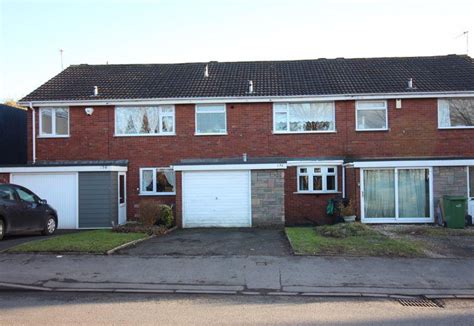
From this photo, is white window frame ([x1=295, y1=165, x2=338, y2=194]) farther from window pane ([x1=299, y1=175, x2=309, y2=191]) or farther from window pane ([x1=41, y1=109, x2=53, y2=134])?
window pane ([x1=41, y1=109, x2=53, y2=134])

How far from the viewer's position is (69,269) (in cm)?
917

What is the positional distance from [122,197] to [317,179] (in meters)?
7.54

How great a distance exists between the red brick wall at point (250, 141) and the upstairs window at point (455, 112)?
10.9 inches

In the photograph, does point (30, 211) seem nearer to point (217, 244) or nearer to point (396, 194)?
point (217, 244)

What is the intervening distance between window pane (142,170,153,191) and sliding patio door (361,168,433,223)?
814 cm

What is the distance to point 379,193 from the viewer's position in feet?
54.2

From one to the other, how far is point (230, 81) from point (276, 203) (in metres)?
6.58

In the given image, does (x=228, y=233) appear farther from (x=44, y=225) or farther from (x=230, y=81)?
(x=230, y=81)

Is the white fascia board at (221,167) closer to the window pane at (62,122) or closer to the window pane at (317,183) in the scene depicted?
the window pane at (317,183)

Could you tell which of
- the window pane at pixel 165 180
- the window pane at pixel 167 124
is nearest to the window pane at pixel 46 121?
the window pane at pixel 167 124

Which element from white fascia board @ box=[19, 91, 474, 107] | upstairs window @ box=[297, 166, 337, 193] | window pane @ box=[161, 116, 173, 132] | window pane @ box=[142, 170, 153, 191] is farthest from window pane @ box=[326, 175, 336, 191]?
window pane @ box=[142, 170, 153, 191]

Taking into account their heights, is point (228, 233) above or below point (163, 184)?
below

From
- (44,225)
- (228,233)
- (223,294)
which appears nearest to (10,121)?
(44,225)

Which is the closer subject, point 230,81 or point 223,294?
point 223,294
